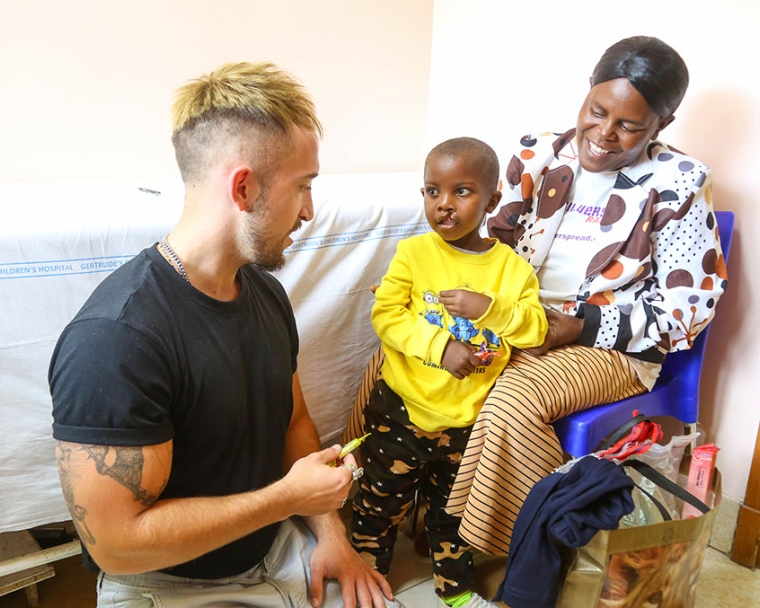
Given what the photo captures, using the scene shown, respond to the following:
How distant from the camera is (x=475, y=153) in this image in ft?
4.23

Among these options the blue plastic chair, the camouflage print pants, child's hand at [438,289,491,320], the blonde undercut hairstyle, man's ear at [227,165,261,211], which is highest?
the blonde undercut hairstyle

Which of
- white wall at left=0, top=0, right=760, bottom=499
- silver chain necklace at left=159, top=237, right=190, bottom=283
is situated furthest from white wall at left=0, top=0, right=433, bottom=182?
silver chain necklace at left=159, top=237, right=190, bottom=283

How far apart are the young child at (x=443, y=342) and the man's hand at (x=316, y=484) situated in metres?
0.37

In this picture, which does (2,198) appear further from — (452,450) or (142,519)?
(452,450)

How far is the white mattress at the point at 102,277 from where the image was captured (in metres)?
1.12

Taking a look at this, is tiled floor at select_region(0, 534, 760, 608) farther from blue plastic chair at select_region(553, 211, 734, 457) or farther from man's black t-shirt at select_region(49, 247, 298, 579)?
man's black t-shirt at select_region(49, 247, 298, 579)

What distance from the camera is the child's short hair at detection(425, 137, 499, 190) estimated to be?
129 cm

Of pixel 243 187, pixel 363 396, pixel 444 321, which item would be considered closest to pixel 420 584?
pixel 363 396

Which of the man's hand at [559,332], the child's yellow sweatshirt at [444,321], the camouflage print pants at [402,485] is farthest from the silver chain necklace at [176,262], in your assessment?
the man's hand at [559,332]

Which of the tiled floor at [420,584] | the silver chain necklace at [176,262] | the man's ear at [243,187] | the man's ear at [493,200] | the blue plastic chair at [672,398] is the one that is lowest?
the tiled floor at [420,584]

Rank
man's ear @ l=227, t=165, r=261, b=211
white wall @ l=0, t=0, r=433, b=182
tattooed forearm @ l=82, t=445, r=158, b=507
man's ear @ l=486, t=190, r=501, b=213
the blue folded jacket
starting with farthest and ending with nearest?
white wall @ l=0, t=0, r=433, b=182 → man's ear @ l=486, t=190, r=501, b=213 → the blue folded jacket → man's ear @ l=227, t=165, r=261, b=211 → tattooed forearm @ l=82, t=445, r=158, b=507

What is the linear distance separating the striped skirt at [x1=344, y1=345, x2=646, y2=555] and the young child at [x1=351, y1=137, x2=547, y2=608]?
70 millimetres

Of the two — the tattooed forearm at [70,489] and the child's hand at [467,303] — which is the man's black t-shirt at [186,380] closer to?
the tattooed forearm at [70,489]

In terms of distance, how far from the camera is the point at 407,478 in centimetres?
144
